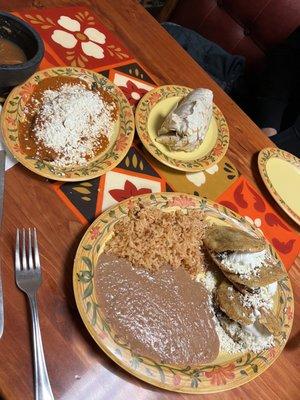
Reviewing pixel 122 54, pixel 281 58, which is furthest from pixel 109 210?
pixel 281 58

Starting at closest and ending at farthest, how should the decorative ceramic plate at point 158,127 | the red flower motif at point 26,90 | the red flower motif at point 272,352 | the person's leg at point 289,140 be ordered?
the red flower motif at point 272,352 < the red flower motif at point 26,90 < the decorative ceramic plate at point 158,127 < the person's leg at point 289,140

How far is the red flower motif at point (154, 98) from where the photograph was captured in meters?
1.33

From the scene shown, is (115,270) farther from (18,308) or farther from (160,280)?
(18,308)

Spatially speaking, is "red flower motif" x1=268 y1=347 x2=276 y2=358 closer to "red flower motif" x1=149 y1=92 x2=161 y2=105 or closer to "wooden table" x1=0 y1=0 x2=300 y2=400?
"wooden table" x1=0 y1=0 x2=300 y2=400

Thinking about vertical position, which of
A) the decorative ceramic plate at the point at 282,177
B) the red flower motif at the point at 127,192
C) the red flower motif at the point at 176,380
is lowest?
the red flower motif at the point at 176,380

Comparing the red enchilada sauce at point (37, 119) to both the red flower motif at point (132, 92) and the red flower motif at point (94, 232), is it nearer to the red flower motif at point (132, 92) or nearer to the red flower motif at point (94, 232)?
the red flower motif at point (132, 92)

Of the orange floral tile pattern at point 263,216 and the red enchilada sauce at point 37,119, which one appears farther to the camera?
the orange floral tile pattern at point 263,216

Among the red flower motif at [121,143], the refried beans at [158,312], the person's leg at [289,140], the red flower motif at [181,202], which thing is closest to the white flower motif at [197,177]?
the red flower motif at [181,202]

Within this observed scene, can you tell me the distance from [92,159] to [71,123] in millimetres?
106

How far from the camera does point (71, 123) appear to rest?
106 cm

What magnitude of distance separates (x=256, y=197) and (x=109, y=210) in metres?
0.53

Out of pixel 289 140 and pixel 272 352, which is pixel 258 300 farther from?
pixel 289 140

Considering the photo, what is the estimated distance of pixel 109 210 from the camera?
1.04 metres

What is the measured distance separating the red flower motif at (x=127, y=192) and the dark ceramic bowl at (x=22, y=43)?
1.21 feet
